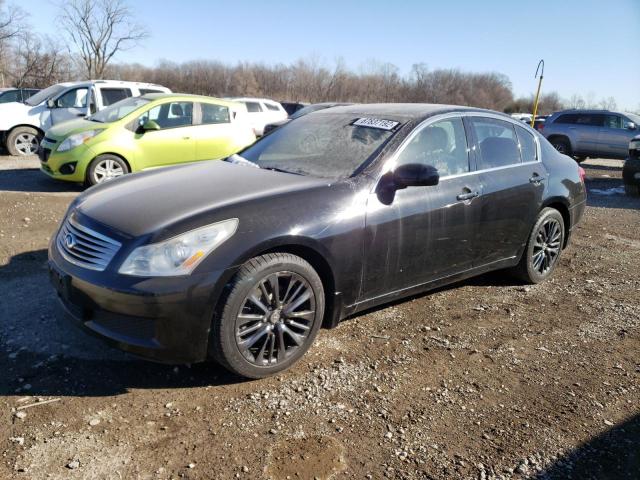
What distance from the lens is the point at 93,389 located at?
296 cm

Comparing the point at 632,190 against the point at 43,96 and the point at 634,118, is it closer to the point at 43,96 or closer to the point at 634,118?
the point at 634,118

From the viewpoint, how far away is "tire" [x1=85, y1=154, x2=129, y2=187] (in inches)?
312

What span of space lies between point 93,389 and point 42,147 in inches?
270

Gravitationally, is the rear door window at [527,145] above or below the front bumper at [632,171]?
above

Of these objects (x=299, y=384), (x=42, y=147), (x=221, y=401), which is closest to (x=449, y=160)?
(x=299, y=384)

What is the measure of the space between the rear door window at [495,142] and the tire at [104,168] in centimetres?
561

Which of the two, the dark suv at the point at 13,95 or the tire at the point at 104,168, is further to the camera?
the dark suv at the point at 13,95

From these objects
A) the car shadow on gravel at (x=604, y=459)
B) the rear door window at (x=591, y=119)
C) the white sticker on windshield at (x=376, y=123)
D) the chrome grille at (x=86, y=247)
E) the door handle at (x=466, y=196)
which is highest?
the rear door window at (x=591, y=119)

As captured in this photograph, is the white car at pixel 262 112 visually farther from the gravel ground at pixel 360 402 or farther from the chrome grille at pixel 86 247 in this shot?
the chrome grille at pixel 86 247

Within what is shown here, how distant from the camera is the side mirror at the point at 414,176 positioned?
134 inches

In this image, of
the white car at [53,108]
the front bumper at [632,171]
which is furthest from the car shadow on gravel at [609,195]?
the white car at [53,108]

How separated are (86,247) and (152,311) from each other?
2.14 ft

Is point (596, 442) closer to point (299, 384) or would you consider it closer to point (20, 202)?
point (299, 384)

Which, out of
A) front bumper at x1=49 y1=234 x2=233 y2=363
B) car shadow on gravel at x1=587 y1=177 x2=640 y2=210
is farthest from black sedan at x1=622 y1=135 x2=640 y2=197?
front bumper at x1=49 y1=234 x2=233 y2=363
